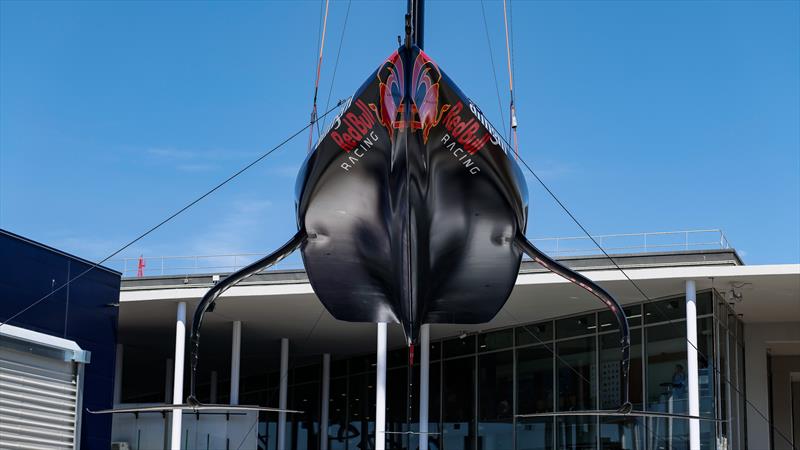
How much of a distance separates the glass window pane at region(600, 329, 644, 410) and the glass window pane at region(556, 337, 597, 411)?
1.12 feet

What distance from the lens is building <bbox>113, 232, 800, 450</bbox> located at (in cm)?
2584

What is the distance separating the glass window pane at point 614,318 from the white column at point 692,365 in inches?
101

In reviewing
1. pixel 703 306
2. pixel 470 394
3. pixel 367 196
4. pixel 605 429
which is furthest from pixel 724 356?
pixel 367 196

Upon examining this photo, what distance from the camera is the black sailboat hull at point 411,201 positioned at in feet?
37.3

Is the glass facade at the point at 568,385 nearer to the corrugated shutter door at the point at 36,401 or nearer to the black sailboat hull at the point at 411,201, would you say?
the corrugated shutter door at the point at 36,401

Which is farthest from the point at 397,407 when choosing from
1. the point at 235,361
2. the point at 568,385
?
the point at 568,385

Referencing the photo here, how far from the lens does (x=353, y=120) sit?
1152cm

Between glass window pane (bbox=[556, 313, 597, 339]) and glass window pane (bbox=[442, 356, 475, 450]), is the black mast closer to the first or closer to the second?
glass window pane (bbox=[556, 313, 597, 339])

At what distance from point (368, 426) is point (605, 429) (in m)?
12.3

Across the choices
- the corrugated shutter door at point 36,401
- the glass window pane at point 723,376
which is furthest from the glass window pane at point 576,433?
the corrugated shutter door at point 36,401

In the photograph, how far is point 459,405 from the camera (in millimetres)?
32969

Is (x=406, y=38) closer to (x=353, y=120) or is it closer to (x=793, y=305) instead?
(x=353, y=120)

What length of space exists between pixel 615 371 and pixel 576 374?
4.64 ft

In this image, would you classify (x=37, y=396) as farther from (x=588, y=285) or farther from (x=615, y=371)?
(x=615, y=371)
